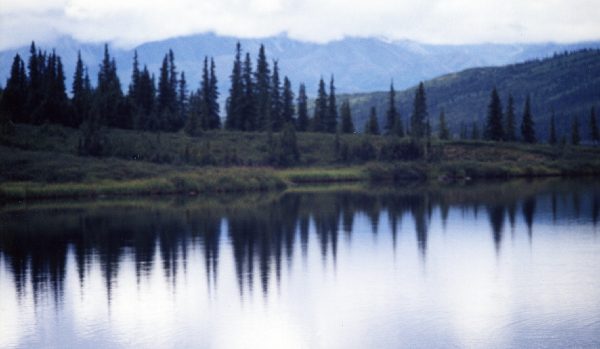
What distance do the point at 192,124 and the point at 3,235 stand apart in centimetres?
6923

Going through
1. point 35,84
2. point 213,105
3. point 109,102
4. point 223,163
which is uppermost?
point 35,84

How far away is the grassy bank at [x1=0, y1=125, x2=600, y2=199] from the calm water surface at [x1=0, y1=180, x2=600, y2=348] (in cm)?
2108

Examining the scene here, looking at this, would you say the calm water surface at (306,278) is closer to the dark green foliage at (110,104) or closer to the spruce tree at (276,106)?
the dark green foliage at (110,104)

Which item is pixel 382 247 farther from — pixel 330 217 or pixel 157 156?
pixel 157 156

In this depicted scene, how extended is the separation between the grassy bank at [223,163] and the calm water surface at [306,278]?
69.2 ft

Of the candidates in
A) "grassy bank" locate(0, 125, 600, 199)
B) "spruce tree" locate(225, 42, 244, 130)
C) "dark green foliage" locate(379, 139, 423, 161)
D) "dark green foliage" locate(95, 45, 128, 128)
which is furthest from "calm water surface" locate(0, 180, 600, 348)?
"spruce tree" locate(225, 42, 244, 130)

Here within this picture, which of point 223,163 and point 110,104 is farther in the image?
point 110,104

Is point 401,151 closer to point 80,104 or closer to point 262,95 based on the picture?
point 262,95

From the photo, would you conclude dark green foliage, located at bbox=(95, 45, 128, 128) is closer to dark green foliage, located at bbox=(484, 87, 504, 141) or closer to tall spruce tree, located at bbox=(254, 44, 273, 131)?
tall spruce tree, located at bbox=(254, 44, 273, 131)

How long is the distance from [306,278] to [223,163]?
73.2m

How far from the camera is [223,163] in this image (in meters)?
107

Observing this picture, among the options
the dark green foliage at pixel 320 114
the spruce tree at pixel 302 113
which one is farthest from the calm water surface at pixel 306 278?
the spruce tree at pixel 302 113

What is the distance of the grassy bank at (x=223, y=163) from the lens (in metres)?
85.6

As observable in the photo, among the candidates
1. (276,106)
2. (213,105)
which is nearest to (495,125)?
(276,106)
